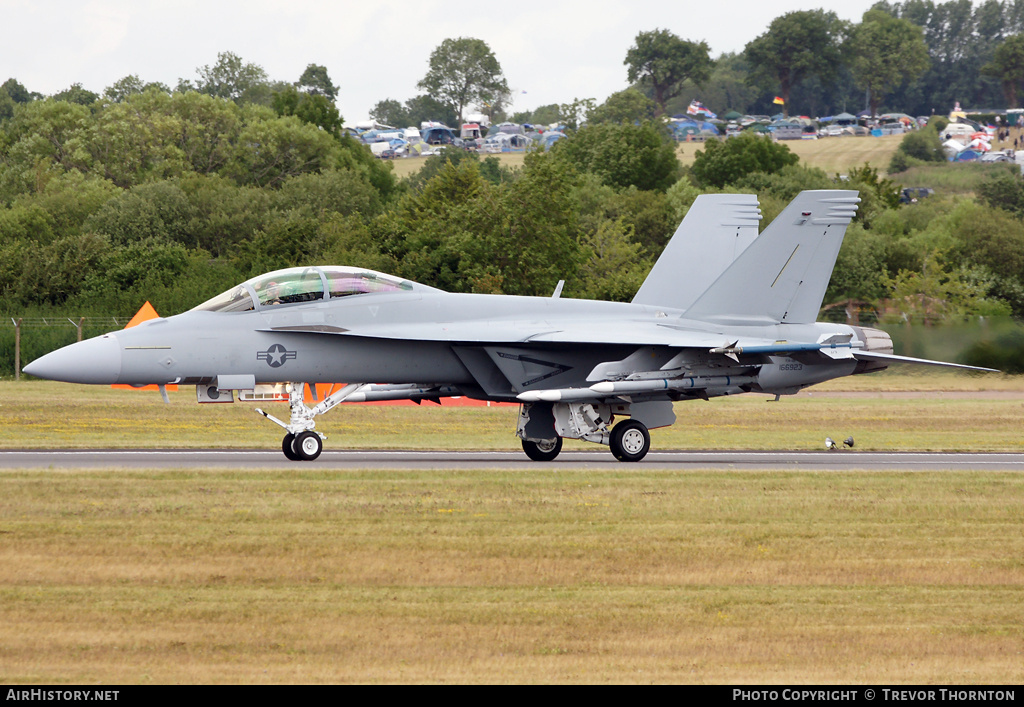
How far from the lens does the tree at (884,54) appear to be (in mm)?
181625

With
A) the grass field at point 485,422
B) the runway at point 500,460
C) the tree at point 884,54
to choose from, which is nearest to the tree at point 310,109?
the grass field at point 485,422

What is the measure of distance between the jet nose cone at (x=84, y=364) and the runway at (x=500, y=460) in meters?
1.24

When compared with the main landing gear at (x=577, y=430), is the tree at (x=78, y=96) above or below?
above

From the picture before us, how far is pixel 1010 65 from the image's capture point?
174250 mm

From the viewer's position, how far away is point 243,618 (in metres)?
7.89

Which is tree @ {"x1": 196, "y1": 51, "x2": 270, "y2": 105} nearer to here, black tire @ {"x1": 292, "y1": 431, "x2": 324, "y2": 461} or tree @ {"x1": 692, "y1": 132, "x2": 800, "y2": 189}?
tree @ {"x1": 692, "y1": 132, "x2": 800, "y2": 189}

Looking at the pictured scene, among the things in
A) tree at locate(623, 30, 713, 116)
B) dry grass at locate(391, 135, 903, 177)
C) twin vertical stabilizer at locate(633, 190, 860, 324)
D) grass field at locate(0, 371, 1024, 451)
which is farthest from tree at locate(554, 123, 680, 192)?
tree at locate(623, 30, 713, 116)

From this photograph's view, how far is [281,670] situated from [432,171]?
105508 mm

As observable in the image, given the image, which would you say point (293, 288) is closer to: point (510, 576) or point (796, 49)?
point (510, 576)

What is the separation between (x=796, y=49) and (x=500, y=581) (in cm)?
18510

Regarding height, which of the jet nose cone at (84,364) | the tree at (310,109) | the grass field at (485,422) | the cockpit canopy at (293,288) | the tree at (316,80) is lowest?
the grass field at (485,422)

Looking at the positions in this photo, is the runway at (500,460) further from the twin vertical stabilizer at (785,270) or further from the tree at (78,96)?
the tree at (78,96)

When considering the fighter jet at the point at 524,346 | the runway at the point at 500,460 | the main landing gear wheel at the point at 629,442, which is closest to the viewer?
the fighter jet at the point at 524,346

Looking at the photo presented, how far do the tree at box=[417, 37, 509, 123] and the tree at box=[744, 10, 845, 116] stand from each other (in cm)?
3837
